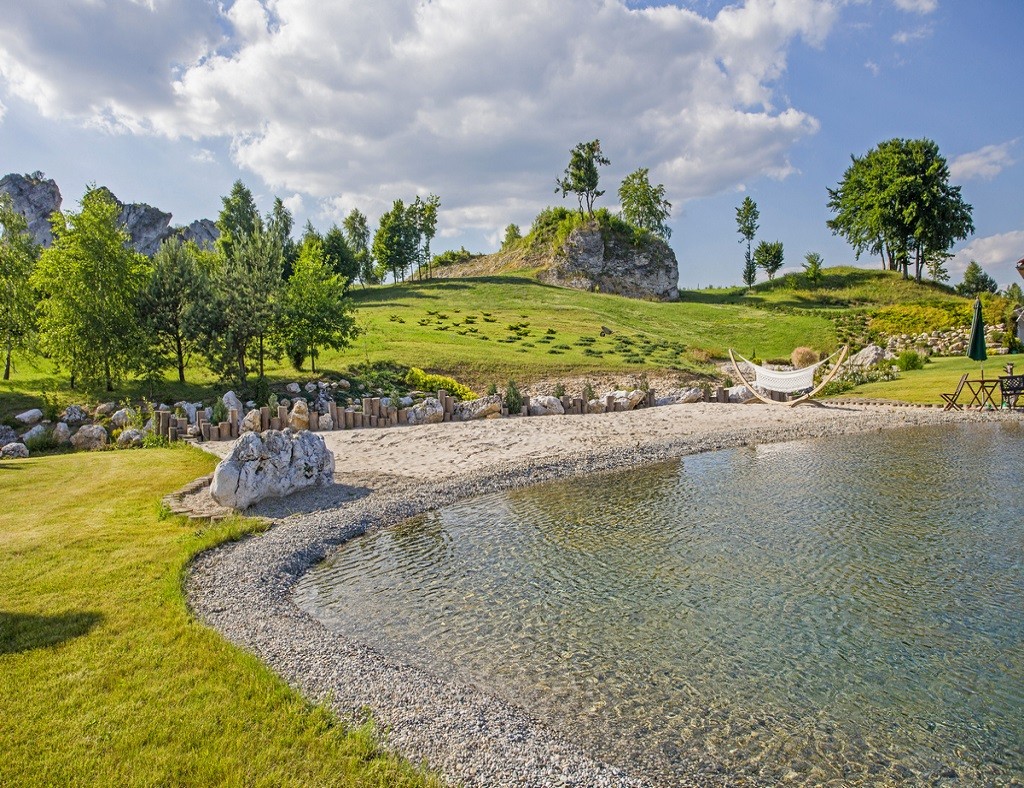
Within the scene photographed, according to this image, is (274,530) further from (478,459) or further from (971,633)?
(971,633)

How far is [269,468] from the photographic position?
13391 millimetres

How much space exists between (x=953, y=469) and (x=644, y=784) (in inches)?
591

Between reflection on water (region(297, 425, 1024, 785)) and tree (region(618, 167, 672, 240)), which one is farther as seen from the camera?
tree (region(618, 167, 672, 240))

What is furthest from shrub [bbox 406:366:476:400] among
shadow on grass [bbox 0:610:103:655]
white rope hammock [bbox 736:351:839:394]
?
shadow on grass [bbox 0:610:103:655]

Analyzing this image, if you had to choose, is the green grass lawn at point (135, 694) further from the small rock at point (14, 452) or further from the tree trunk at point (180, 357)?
the tree trunk at point (180, 357)

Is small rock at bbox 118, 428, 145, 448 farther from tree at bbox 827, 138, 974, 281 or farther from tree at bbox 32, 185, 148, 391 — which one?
tree at bbox 827, 138, 974, 281

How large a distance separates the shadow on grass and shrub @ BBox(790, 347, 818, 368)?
4101 centimetres

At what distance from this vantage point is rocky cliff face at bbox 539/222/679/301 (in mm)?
81562

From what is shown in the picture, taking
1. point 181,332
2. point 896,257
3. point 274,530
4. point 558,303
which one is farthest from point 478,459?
point 896,257

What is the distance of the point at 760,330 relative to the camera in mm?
50219

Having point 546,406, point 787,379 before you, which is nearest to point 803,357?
point 787,379

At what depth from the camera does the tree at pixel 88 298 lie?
2431 centimetres

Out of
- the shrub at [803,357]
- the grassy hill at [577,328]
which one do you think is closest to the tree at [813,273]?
the grassy hill at [577,328]

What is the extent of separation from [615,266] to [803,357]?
45991 millimetres
